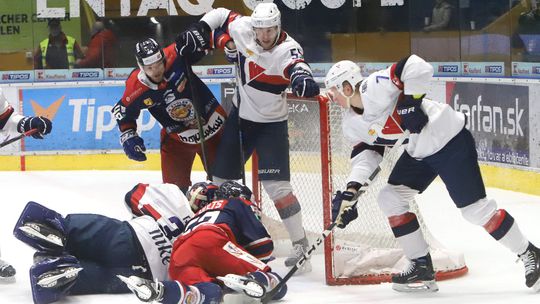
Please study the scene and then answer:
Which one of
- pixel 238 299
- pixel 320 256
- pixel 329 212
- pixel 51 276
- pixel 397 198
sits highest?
pixel 397 198

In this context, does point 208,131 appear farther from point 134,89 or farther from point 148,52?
point 148,52

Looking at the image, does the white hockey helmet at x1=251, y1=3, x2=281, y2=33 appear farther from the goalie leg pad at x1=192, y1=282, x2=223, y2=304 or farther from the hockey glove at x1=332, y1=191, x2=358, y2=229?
the goalie leg pad at x1=192, y1=282, x2=223, y2=304

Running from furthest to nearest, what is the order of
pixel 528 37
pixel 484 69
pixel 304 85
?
pixel 484 69
pixel 528 37
pixel 304 85

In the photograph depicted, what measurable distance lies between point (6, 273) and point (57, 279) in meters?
0.79

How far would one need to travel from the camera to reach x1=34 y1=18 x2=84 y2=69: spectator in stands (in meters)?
10.2

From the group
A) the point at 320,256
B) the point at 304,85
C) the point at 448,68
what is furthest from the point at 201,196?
the point at 448,68

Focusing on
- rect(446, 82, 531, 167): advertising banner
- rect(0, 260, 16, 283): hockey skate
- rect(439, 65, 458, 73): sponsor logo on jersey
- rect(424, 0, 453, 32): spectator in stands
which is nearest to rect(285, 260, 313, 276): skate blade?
rect(0, 260, 16, 283): hockey skate

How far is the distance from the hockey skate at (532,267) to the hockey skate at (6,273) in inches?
92.6

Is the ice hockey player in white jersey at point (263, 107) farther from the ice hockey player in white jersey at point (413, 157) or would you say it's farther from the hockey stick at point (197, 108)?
the ice hockey player in white jersey at point (413, 157)

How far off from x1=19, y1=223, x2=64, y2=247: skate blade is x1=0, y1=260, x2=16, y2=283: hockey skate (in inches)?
24.6

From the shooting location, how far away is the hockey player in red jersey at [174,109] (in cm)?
627

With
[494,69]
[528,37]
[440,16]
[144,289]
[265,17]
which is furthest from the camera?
[440,16]

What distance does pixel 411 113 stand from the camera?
16.7 ft

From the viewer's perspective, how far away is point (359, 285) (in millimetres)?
5578
